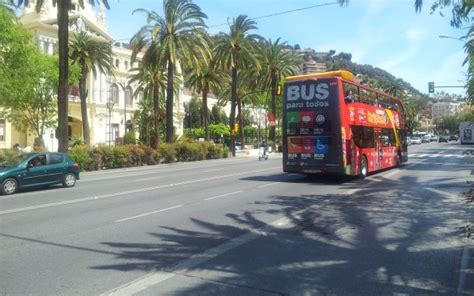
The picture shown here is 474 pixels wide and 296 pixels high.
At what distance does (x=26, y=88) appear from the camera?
32.2 m

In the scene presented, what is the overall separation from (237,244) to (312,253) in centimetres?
123

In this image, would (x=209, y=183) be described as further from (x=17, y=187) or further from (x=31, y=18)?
(x=31, y=18)

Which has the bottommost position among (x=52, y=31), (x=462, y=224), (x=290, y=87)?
(x=462, y=224)

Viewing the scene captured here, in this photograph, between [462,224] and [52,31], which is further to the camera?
[52,31]

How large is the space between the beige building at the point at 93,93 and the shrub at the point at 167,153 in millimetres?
16956

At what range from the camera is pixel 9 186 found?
1563 centimetres

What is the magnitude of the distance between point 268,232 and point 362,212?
321 cm

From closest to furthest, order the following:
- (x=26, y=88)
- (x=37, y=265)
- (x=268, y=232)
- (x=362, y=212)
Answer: (x=37, y=265) → (x=268, y=232) → (x=362, y=212) → (x=26, y=88)

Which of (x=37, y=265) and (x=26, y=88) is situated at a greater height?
(x=26, y=88)

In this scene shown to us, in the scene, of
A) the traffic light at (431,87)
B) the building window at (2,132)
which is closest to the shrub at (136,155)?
the building window at (2,132)

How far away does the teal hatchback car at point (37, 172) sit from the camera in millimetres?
15681

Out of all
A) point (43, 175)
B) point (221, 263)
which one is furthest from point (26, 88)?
point (221, 263)

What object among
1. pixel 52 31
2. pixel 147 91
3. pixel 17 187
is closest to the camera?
pixel 17 187

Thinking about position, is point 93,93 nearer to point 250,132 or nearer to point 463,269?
point 250,132
